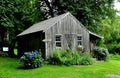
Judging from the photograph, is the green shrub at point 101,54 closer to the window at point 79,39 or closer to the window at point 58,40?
the window at point 79,39

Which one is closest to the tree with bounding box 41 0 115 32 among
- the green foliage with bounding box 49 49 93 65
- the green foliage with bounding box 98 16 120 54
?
the green foliage with bounding box 98 16 120 54

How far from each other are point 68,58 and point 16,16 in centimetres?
1471

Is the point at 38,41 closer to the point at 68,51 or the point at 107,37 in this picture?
the point at 68,51

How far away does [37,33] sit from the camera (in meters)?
Result: 25.2

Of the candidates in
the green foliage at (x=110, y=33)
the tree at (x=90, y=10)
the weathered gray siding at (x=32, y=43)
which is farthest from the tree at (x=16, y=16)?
the green foliage at (x=110, y=33)

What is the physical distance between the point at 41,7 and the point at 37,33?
1659 centimetres

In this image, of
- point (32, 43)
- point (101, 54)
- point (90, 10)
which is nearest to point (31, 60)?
point (32, 43)

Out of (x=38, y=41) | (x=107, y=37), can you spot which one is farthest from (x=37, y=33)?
(x=107, y=37)

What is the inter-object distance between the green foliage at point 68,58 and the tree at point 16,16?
9.36 metres

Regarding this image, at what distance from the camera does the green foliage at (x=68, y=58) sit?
71.7 feet

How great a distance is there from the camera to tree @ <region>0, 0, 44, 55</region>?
1163 inches

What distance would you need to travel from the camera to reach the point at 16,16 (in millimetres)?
34375

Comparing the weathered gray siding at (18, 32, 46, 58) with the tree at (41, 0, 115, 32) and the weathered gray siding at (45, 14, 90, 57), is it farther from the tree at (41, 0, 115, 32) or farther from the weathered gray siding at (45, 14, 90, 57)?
the tree at (41, 0, 115, 32)

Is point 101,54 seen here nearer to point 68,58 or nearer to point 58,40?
point 58,40
